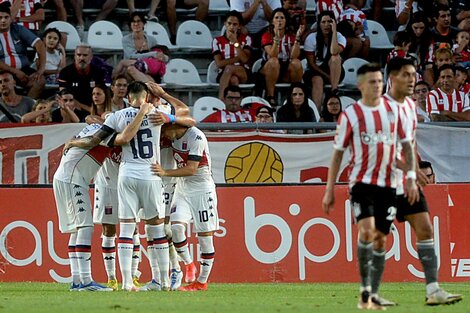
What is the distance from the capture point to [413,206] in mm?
10430

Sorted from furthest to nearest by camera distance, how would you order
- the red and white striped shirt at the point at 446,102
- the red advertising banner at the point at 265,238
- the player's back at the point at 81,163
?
the red and white striped shirt at the point at 446,102, the red advertising banner at the point at 265,238, the player's back at the point at 81,163

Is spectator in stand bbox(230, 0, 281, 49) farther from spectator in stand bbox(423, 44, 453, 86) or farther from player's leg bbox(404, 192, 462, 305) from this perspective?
player's leg bbox(404, 192, 462, 305)

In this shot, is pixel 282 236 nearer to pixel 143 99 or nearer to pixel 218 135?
pixel 218 135

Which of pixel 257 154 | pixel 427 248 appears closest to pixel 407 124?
pixel 427 248

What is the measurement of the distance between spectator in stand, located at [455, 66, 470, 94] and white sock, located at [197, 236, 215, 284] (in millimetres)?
6384

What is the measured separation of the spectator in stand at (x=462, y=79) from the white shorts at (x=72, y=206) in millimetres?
7114

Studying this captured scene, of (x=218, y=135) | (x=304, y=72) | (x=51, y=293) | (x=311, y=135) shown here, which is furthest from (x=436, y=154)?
(x=51, y=293)

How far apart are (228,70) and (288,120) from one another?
2.00m

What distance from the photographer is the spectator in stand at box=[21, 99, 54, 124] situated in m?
16.5

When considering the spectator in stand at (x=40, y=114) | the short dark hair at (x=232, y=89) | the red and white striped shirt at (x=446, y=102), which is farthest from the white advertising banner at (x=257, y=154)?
the short dark hair at (x=232, y=89)

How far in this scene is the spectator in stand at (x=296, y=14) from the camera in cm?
2011

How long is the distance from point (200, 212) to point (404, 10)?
9.03m

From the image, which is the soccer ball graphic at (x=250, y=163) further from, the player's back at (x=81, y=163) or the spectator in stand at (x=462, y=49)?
the spectator in stand at (x=462, y=49)

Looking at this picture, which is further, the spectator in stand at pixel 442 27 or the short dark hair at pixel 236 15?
the spectator in stand at pixel 442 27
